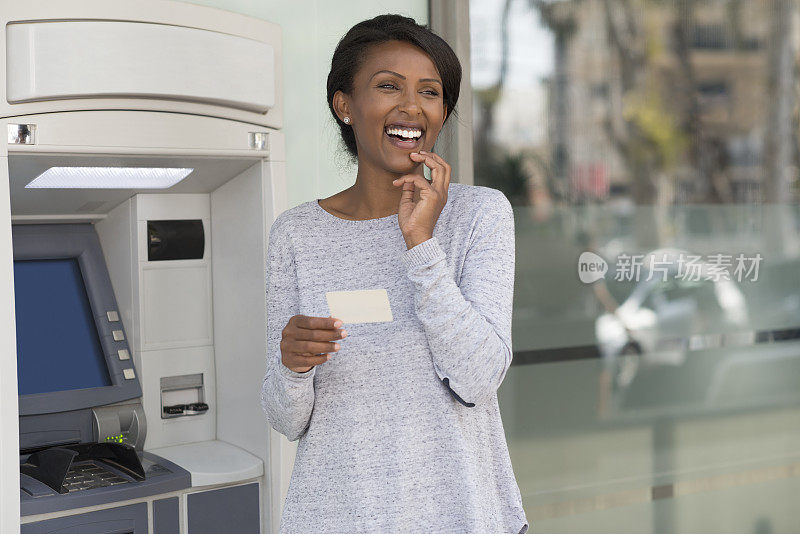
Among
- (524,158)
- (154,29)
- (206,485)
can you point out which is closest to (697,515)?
(524,158)

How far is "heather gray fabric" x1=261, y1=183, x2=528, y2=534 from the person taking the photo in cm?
144

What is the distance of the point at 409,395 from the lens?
1510mm

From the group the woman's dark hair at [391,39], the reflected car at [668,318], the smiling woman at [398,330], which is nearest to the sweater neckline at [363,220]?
the smiling woman at [398,330]

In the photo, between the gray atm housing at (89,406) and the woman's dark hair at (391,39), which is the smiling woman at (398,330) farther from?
the gray atm housing at (89,406)

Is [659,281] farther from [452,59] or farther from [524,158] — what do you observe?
[452,59]

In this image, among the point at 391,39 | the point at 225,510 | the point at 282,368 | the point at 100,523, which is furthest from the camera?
the point at 225,510

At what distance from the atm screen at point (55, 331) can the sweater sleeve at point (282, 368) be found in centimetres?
98

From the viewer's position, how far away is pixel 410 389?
1.51 meters
